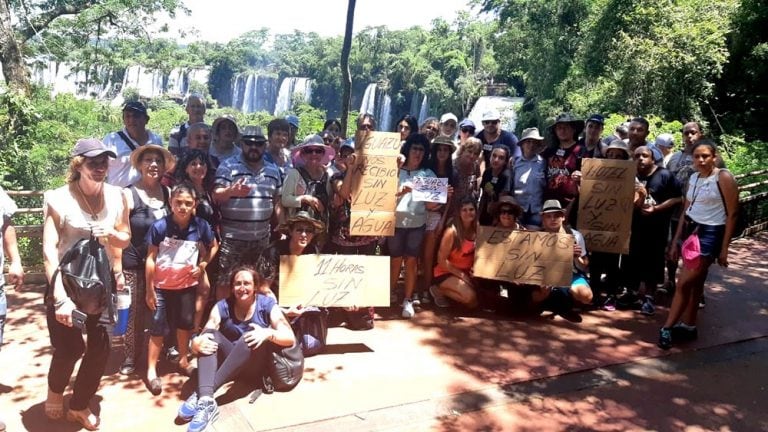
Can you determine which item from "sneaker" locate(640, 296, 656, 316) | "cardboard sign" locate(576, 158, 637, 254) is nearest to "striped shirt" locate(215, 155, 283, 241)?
"cardboard sign" locate(576, 158, 637, 254)

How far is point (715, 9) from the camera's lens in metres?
17.7

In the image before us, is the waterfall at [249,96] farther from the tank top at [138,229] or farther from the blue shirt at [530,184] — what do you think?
the tank top at [138,229]

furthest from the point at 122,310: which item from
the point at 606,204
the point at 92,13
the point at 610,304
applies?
the point at 92,13

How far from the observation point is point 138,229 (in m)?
3.81

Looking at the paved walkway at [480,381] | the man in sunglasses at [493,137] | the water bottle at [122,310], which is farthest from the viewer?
the man in sunglasses at [493,137]

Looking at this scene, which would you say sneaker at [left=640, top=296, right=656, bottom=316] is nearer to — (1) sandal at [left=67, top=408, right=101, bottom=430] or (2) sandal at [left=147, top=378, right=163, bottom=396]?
(2) sandal at [left=147, top=378, right=163, bottom=396]

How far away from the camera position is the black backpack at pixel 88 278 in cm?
294

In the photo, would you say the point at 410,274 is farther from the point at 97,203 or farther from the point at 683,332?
the point at 97,203

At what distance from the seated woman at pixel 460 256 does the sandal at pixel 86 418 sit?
10.4 feet

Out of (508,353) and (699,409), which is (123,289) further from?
(699,409)

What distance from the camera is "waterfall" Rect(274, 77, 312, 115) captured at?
48.9 meters

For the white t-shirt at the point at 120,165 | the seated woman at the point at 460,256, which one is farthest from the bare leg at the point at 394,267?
the white t-shirt at the point at 120,165

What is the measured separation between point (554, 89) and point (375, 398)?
2419 centimetres

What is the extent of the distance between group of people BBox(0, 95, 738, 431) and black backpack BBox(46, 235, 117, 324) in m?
0.05
